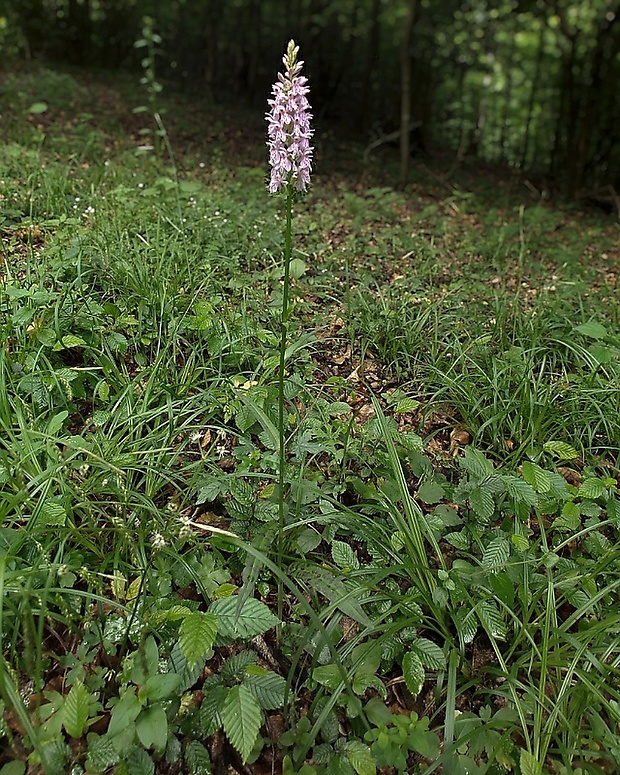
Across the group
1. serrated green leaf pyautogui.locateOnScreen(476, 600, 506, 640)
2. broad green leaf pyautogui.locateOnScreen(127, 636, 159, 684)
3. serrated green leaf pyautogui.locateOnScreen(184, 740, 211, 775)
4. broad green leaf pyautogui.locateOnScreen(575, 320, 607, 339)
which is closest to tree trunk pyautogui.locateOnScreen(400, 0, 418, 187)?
broad green leaf pyautogui.locateOnScreen(575, 320, 607, 339)

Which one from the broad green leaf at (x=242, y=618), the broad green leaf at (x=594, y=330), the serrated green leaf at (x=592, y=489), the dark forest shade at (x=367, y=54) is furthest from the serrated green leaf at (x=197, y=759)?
the dark forest shade at (x=367, y=54)

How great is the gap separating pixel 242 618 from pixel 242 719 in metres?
0.24

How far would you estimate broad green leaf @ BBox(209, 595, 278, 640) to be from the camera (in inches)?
58.3

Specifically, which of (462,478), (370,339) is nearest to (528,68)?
(370,339)

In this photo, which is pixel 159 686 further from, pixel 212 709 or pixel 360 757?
pixel 360 757

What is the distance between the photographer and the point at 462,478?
2105mm

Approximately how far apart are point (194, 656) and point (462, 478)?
120cm

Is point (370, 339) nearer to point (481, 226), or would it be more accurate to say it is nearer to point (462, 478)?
point (462, 478)

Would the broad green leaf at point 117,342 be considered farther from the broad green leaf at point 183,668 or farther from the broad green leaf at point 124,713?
the broad green leaf at point 124,713

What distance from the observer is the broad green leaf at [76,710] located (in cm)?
132

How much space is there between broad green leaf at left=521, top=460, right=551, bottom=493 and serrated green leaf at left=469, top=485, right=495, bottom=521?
0.50 feet

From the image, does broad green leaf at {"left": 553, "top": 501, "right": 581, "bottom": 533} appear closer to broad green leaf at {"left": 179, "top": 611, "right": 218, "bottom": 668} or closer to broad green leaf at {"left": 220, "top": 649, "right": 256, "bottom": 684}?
broad green leaf at {"left": 220, "top": 649, "right": 256, "bottom": 684}

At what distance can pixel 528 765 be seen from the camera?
138 centimetres

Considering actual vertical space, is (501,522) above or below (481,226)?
below
